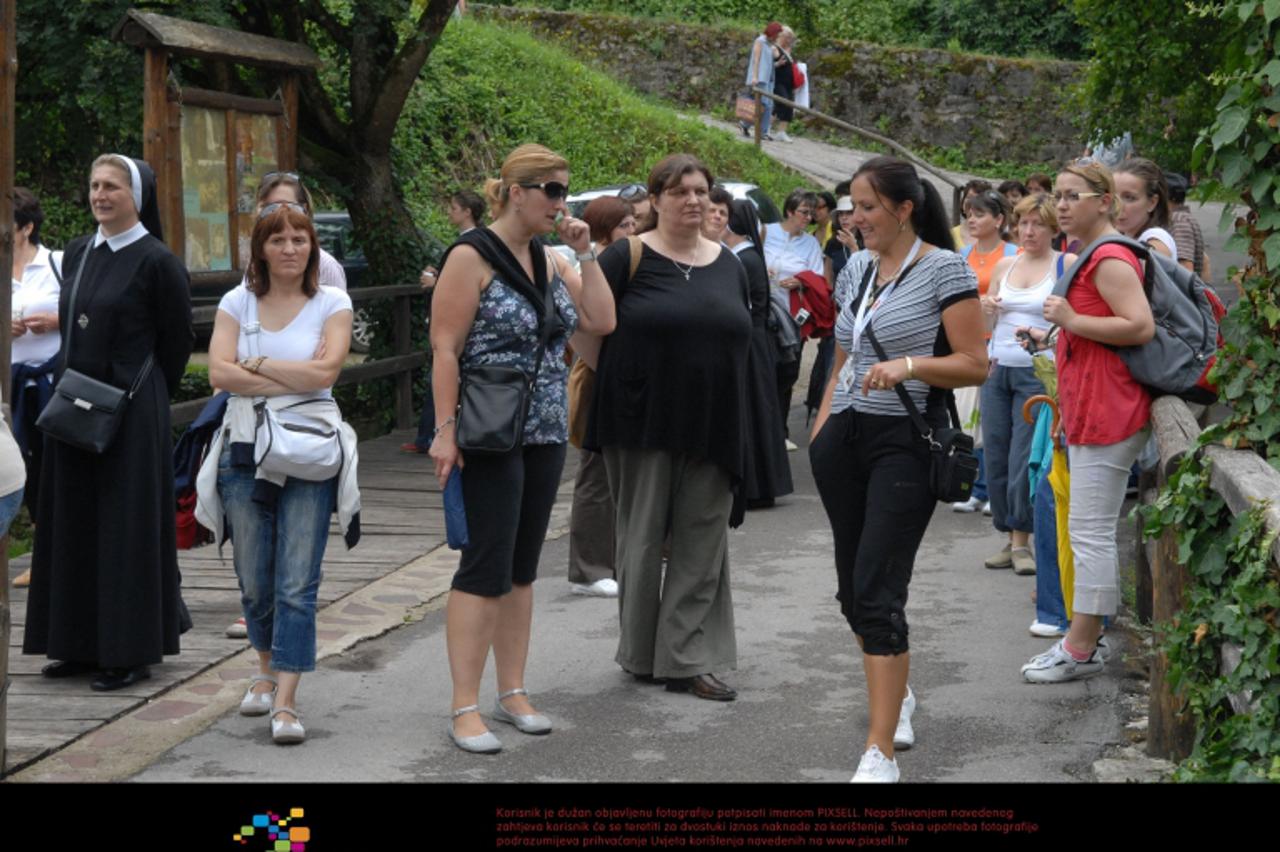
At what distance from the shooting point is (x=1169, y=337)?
6359mm

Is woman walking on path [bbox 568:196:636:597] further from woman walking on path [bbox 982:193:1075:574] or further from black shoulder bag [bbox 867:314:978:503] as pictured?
black shoulder bag [bbox 867:314:978:503]

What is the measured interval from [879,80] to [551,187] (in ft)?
85.3

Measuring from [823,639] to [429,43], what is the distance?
24.9ft

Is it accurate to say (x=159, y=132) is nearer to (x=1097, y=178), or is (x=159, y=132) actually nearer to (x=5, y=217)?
(x=5, y=217)

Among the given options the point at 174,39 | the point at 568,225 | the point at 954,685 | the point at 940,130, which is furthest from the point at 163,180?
the point at 940,130

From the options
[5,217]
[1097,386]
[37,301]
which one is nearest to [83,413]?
[5,217]

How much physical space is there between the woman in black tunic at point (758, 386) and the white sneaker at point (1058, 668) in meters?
1.29

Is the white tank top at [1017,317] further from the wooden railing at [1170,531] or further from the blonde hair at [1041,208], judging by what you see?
the wooden railing at [1170,531]

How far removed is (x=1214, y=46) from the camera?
480 inches

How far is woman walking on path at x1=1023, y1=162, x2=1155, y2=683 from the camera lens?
6.24 metres

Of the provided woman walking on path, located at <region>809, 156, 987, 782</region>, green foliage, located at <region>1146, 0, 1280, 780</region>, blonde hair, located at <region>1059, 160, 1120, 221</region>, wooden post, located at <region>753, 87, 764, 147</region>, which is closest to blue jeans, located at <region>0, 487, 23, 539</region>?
woman walking on path, located at <region>809, 156, 987, 782</region>

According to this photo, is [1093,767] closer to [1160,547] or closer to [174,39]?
[1160,547]

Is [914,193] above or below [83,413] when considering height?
above
